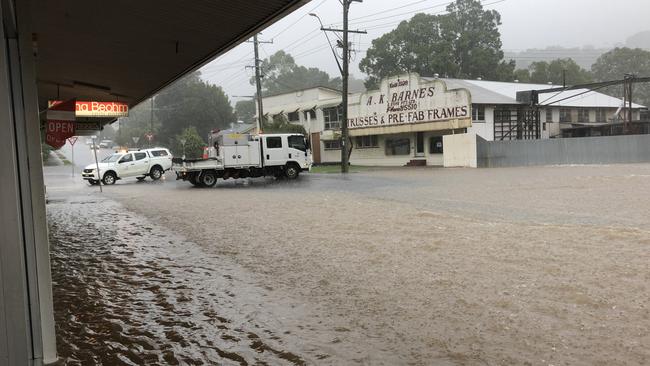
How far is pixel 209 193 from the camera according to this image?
67.3 ft

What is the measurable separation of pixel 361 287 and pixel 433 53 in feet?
199

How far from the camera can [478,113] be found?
123 feet

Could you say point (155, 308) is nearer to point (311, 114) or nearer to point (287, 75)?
point (311, 114)

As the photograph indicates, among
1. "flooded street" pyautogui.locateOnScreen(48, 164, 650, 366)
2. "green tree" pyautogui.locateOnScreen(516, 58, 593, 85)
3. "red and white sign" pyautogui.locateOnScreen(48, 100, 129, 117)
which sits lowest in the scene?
"flooded street" pyautogui.locateOnScreen(48, 164, 650, 366)

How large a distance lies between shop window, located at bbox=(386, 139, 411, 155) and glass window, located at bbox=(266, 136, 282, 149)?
15.6 m

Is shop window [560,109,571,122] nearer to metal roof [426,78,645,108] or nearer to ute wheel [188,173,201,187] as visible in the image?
metal roof [426,78,645,108]

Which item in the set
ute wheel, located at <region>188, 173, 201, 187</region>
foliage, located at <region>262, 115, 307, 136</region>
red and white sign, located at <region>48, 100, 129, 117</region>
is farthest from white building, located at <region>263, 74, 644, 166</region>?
red and white sign, located at <region>48, 100, 129, 117</region>

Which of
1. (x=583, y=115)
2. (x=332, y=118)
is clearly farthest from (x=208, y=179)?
(x=583, y=115)

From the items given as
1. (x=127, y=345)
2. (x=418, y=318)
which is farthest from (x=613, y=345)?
(x=127, y=345)

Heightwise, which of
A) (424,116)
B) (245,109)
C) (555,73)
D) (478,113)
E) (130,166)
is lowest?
(130,166)

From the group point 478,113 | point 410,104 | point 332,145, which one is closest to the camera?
point 410,104

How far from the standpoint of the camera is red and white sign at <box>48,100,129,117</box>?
552 inches

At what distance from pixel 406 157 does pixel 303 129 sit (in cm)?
956

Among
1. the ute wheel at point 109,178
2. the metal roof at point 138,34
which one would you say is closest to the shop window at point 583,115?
the ute wheel at point 109,178
